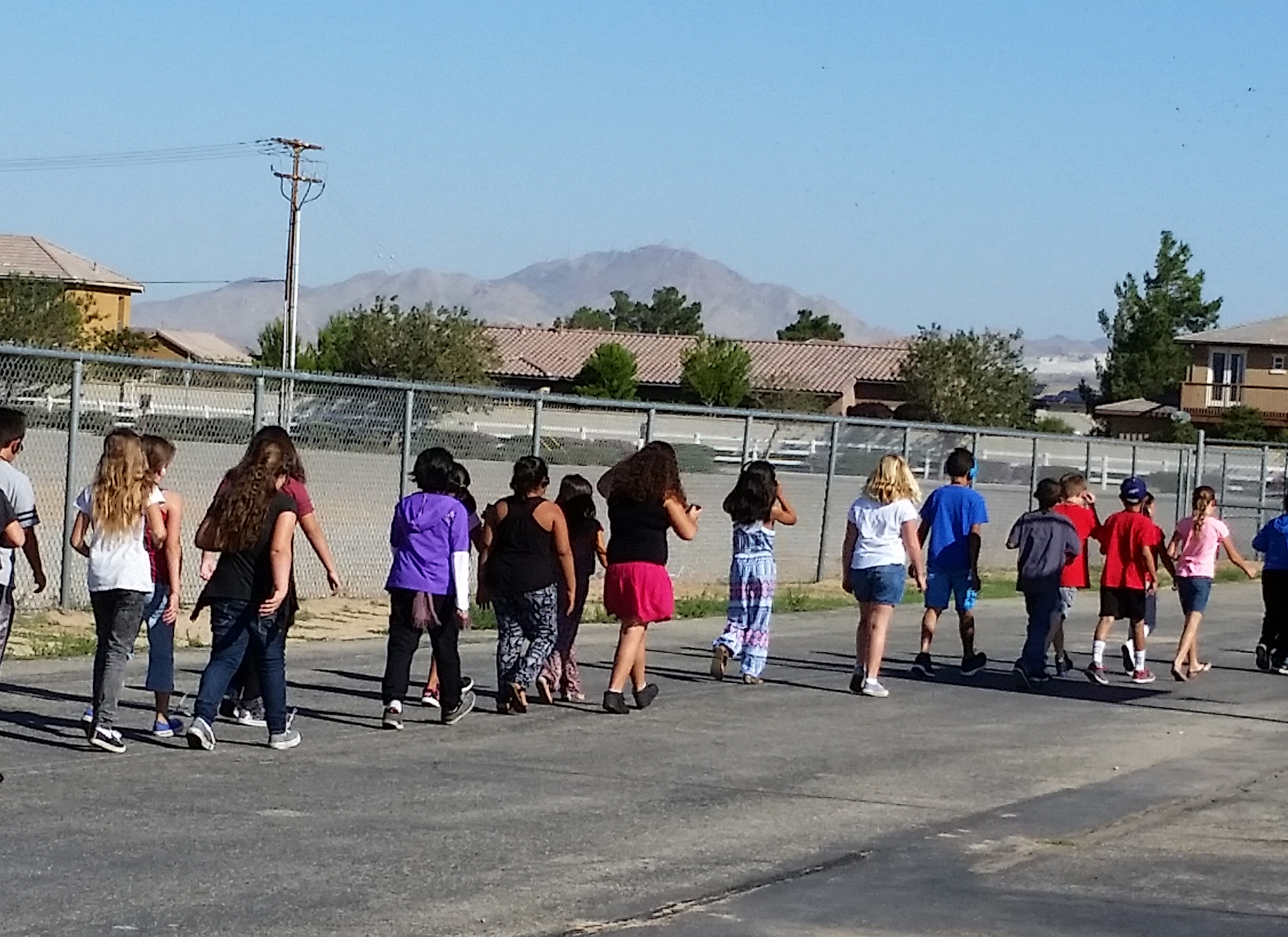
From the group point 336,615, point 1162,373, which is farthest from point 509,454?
point 1162,373

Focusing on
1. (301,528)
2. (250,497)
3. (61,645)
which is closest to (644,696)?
(301,528)

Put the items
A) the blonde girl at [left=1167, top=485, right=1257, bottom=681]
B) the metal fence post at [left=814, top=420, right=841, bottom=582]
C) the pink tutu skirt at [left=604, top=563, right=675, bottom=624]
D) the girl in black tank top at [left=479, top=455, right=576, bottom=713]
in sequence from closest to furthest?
the girl in black tank top at [left=479, top=455, right=576, bottom=713], the pink tutu skirt at [left=604, top=563, right=675, bottom=624], the blonde girl at [left=1167, top=485, right=1257, bottom=681], the metal fence post at [left=814, top=420, right=841, bottom=582]

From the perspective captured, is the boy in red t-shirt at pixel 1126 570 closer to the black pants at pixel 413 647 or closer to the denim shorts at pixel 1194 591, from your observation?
the denim shorts at pixel 1194 591

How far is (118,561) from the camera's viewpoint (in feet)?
33.1

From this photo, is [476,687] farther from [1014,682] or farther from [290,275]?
[290,275]

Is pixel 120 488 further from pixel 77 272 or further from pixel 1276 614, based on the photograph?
pixel 77 272

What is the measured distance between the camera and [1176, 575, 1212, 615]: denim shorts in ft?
54.1

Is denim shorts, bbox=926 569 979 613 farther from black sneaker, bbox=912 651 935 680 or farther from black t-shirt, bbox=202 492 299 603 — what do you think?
black t-shirt, bbox=202 492 299 603

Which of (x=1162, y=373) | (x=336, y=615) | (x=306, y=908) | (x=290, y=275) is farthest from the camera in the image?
(x=1162, y=373)

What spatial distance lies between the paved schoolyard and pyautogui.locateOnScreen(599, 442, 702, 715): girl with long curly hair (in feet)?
1.48

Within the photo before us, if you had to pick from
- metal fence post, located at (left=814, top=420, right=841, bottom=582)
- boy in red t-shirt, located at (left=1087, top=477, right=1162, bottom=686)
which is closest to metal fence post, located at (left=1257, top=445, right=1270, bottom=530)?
metal fence post, located at (left=814, top=420, right=841, bottom=582)

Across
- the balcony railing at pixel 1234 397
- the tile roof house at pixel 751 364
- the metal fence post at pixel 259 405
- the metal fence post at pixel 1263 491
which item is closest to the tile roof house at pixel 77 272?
the tile roof house at pixel 751 364

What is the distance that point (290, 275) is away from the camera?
63.4 metres

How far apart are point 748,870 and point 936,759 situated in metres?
3.55
